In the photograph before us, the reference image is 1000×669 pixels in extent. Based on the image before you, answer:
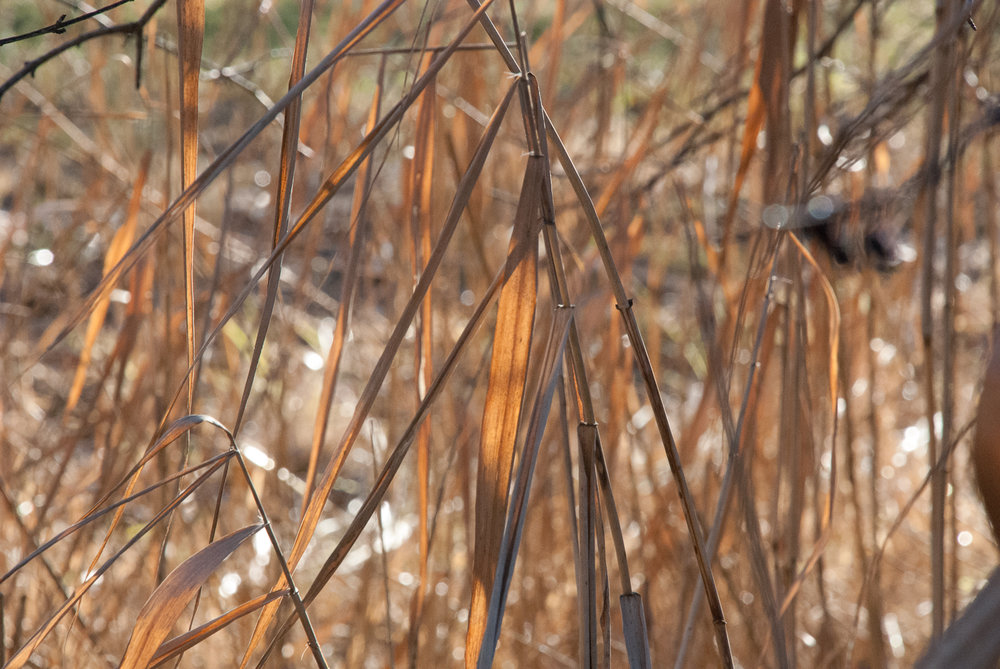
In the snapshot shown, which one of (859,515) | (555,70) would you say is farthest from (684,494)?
(555,70)

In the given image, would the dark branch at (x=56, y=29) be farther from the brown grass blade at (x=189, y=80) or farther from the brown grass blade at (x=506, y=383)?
A: the brown grass blade at (x=506, y=383)

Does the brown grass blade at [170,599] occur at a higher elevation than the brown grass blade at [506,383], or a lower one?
lower

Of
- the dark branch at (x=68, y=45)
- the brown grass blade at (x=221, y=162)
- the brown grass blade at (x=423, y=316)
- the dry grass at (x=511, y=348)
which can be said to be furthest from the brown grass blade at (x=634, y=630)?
the dark branch at (x=68, y=45)

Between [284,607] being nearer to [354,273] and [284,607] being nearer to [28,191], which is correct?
[354,273]

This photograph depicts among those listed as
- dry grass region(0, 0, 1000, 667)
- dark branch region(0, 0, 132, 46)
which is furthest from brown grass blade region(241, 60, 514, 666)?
dark branch region(0, 0, 132, 46)

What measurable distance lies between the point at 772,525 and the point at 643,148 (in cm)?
29

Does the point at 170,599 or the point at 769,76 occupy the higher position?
the point at 769,76

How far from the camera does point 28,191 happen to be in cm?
91

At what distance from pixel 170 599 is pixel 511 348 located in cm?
16

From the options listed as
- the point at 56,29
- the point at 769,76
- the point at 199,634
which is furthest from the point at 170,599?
the point at 769,76

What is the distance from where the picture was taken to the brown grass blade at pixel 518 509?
1.01 feet

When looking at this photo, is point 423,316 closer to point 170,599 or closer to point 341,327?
point 341,327

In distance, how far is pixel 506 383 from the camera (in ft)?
1.14

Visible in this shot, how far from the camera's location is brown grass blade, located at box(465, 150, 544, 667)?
0.34 m
